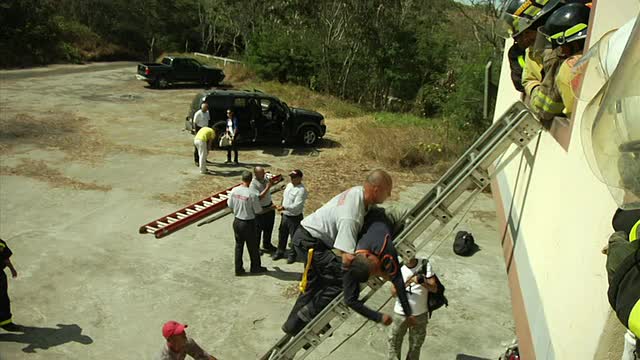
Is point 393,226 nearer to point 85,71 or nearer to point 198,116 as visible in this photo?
point 198,116

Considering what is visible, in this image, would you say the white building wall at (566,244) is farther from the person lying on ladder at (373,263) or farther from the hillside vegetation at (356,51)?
the hillside vegetation at (356,51)

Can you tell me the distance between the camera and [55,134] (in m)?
16.2

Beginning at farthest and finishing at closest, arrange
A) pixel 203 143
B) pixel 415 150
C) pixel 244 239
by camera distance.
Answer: pixel 415 150 → pixel 203 143 → pixel 244 239

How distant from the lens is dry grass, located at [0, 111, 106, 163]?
14.7 m

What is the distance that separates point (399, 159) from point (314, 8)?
55.0 feet

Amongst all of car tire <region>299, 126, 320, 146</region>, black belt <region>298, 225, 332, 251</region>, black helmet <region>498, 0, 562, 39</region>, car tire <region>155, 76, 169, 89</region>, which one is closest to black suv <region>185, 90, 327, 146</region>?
car tire <region>299, 126, 320, 146</region>

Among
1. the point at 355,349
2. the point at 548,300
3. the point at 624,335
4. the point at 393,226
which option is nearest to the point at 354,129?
the point at 355,349

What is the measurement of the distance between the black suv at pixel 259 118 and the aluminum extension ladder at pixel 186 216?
171 inches

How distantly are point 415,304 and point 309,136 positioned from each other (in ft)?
38.1

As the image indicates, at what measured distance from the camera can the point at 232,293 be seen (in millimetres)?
8023

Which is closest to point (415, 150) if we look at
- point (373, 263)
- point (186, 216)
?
point (186, 216)

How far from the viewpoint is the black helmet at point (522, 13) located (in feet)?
15.7

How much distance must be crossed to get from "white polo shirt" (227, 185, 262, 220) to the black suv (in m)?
7.45

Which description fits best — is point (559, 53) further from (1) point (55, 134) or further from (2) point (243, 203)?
(1) point (55, 134)
